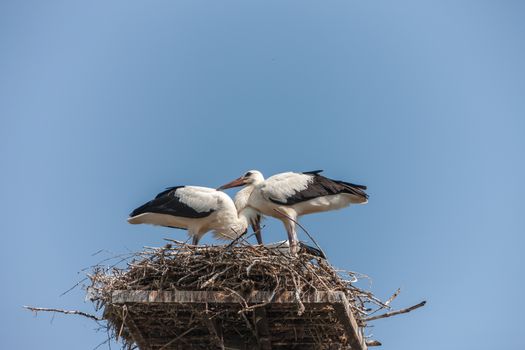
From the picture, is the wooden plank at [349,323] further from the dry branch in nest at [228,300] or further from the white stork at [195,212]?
the white stork at [195,212]

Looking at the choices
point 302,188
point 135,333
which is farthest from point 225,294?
point 302,188

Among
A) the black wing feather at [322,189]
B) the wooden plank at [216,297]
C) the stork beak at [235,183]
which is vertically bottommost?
the wooden plank at [216,297]

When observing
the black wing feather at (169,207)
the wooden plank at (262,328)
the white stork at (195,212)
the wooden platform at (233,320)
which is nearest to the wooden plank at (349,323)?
the wooden platform at (233,320)

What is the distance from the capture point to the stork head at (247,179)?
11.0 metres

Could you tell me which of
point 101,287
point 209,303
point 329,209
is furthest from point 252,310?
point 329,209

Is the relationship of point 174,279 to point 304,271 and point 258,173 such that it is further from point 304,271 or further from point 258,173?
point 258,173

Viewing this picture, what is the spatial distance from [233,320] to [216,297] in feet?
1.68

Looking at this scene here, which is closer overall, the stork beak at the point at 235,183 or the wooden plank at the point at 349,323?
the wooden plank at the point at 349,323

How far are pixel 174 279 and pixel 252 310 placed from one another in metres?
0.73

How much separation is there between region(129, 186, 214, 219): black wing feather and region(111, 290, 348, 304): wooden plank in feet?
11.2

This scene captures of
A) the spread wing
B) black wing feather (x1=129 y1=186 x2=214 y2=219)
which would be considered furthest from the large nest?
the spread wing

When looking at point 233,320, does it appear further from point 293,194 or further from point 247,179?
point 247,179

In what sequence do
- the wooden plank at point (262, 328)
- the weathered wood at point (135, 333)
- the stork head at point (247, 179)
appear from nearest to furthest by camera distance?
1. the wooden plank at point (262, 328)
2. the weathered wood at point (135, 333)
3. the stork head at point (247, 179)

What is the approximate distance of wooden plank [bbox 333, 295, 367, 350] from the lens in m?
6.62
